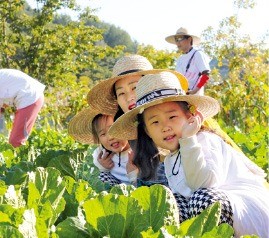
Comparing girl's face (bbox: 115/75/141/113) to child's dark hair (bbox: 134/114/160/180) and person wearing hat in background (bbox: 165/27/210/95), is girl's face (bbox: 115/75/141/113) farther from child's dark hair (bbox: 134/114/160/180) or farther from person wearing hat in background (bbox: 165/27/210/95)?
person wearing hat in background (bbox: 165/27/210/95)

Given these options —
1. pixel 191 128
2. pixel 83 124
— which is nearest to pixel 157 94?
pixel 191 128

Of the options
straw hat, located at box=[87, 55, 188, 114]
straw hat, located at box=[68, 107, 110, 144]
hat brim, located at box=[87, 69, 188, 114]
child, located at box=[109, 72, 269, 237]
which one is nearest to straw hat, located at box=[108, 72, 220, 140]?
child, located at box=[109, 72, 269, 237]

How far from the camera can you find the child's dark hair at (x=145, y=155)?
119 inches

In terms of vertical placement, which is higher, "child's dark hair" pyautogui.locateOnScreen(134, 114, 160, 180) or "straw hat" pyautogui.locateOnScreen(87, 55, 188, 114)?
"straw hat" pyautogui.locateOnScreen(87, 55, 188, 114)

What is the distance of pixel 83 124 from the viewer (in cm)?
410

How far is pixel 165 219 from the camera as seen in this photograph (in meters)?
1.26

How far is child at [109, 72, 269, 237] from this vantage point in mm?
2336

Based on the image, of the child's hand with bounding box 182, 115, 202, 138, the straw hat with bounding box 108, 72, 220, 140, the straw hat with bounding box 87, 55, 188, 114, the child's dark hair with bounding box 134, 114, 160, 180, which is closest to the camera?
the child's hand with bounding box 182, 115, 202, 138

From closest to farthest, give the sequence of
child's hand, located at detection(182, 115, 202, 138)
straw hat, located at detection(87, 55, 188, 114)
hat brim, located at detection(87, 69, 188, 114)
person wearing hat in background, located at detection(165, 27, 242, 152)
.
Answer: child's hand, located at detection(182, 115, 202, 138)
straw hat, located at detection(87, 55, 188, 114)
hat brim, located at detection(87, 69, 188, 114)
person wearing hat in background, located at detection(165, 27, 242, 152)

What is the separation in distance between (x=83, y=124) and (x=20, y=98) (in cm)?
190

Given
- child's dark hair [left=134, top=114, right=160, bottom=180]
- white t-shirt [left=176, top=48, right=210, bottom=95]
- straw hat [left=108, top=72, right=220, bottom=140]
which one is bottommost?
child's dark hair [left=134, top=114, right=160, bottom=180]

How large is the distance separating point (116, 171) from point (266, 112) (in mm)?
6792

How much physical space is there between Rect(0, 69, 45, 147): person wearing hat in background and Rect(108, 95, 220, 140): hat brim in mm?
2691

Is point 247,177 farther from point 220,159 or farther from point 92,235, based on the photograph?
point 92,235
